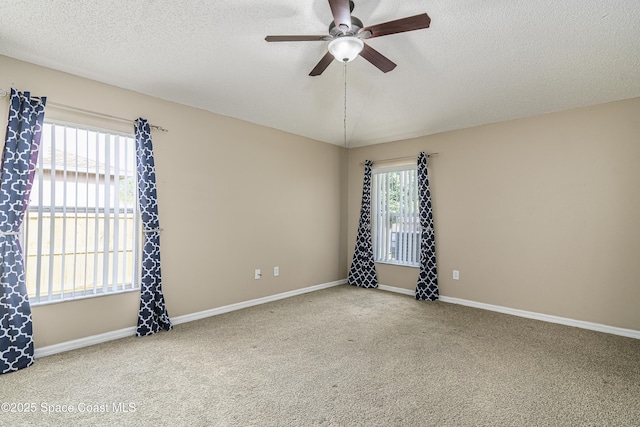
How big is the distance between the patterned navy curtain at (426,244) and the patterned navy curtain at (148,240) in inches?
128

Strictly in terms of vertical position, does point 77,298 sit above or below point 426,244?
below

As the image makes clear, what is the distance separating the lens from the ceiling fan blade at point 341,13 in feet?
5.63

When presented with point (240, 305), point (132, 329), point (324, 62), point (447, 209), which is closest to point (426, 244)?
point (447, 209)

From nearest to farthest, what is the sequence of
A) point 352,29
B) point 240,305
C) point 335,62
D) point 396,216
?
point 352,29 < point 335,62 < point 240,305 < point 396,216

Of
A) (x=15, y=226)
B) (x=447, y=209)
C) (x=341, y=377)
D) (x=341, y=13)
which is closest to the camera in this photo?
(x=341, y=13)

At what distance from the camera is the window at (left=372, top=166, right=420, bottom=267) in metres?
4.95

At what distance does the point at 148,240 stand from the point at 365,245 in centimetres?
322

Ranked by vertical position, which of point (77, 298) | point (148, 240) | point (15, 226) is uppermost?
point (15, 226)

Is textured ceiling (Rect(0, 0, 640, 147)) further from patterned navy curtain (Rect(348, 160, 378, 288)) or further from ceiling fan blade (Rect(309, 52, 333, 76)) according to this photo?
patterned navy curtain (Rect(348, 160, 378, 288))

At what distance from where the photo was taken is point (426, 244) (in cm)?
466

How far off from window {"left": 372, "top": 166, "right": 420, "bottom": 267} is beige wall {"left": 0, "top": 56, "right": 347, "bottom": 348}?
0.79 m

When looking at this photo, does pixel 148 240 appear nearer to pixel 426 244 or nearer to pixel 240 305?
pixel 240 305

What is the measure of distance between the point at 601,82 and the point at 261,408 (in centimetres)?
385

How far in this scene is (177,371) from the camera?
2.48m
